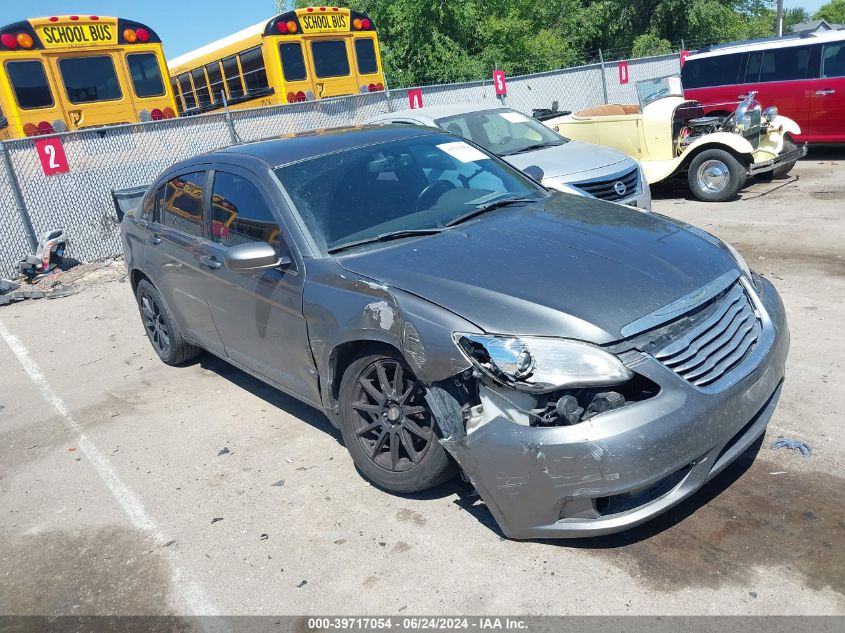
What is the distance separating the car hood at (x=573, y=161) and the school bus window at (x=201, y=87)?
10495mm

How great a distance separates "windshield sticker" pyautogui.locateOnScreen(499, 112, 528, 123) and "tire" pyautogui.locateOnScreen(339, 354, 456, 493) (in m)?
6.19

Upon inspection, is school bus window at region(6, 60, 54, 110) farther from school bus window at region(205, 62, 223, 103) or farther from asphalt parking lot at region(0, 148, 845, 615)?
asphalt parking lot at region(0, 148, 845, 615)

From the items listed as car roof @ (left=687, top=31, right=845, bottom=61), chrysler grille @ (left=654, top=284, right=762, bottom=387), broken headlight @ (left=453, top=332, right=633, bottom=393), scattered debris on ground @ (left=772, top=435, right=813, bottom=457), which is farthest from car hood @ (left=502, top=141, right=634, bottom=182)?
car roof @ (left=687, top=31, right=845, bottom=61)

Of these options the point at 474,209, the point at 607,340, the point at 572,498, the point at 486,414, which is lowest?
the point at 572,498

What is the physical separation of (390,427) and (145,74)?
41.7 ft

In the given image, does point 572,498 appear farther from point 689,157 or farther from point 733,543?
point 689,157

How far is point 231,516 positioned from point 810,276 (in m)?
5.24

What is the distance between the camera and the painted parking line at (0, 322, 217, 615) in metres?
3.18

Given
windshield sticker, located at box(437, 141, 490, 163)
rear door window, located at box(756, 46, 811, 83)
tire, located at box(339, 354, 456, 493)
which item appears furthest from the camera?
rear door window, located at box(756, 46, 811, 83)

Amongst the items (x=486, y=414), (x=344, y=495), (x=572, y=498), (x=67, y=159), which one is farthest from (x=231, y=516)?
(x=67, y=159)

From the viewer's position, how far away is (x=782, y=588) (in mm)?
2732

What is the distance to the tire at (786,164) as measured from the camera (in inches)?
400

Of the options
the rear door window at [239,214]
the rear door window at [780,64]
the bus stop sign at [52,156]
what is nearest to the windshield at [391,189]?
the rear door window at [239,214]

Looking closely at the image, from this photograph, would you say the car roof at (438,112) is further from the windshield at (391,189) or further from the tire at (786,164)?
the tire at (786,164)
